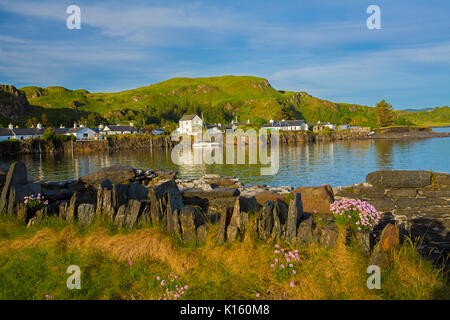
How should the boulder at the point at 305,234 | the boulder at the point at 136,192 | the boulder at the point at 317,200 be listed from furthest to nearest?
A: the boulder at the point at 136,192
the boulder at the point at 317,200
the boulder at the point at 305,234

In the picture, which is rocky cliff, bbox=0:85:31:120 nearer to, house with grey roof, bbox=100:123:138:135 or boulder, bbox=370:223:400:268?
house with grey roof, bbox=100:123:138:135

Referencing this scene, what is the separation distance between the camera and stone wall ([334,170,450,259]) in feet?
34.5

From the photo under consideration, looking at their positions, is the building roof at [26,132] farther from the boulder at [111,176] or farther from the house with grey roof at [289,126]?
the boulder at [111,176]

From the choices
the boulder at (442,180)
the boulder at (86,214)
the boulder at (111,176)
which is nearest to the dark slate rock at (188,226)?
the boulder at (86,214)

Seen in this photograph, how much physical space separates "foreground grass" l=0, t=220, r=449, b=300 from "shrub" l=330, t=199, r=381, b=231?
1021mm

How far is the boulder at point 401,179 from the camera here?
12.5 m

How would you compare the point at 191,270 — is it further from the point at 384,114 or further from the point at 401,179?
the point at 384,114

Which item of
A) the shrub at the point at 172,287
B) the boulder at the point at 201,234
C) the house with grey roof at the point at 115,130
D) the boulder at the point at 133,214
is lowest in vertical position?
the shrub at the point at 172,287

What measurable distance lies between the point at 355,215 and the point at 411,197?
6720 mm

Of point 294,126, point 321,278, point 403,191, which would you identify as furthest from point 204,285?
point 294,126

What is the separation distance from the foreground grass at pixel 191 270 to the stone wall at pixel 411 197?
202 inches

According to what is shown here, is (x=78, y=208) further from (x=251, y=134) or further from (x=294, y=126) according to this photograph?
(x=294, y=126)

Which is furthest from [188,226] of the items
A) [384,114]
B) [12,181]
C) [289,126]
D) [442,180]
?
[384,114]

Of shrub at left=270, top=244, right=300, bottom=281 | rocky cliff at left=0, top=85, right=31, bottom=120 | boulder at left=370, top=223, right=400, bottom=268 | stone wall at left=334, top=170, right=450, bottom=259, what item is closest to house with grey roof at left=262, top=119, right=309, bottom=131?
rocky cliff at left=0, top=85, right=31, bottom=120
